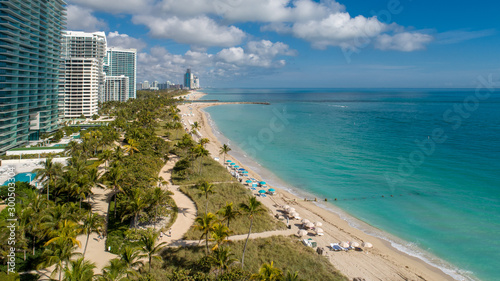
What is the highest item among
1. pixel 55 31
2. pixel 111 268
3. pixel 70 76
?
pixel 55 31

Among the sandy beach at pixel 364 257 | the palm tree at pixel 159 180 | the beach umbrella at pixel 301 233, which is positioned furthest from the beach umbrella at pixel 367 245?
the palm tree at pixel 159 180

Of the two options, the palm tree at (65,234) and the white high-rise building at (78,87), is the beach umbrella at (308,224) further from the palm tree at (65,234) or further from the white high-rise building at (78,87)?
the white high-rise building at (78,87)

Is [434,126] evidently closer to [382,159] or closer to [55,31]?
[382,159]

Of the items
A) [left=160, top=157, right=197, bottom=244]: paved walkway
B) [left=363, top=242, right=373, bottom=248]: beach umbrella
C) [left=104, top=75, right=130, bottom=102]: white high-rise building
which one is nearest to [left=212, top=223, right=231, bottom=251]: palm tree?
[left=160, top=157, right=197, bottom=244]: paved walkway

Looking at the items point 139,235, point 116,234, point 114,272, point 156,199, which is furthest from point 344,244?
point 116,234

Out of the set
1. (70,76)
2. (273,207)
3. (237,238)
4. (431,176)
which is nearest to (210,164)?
(273,207)
